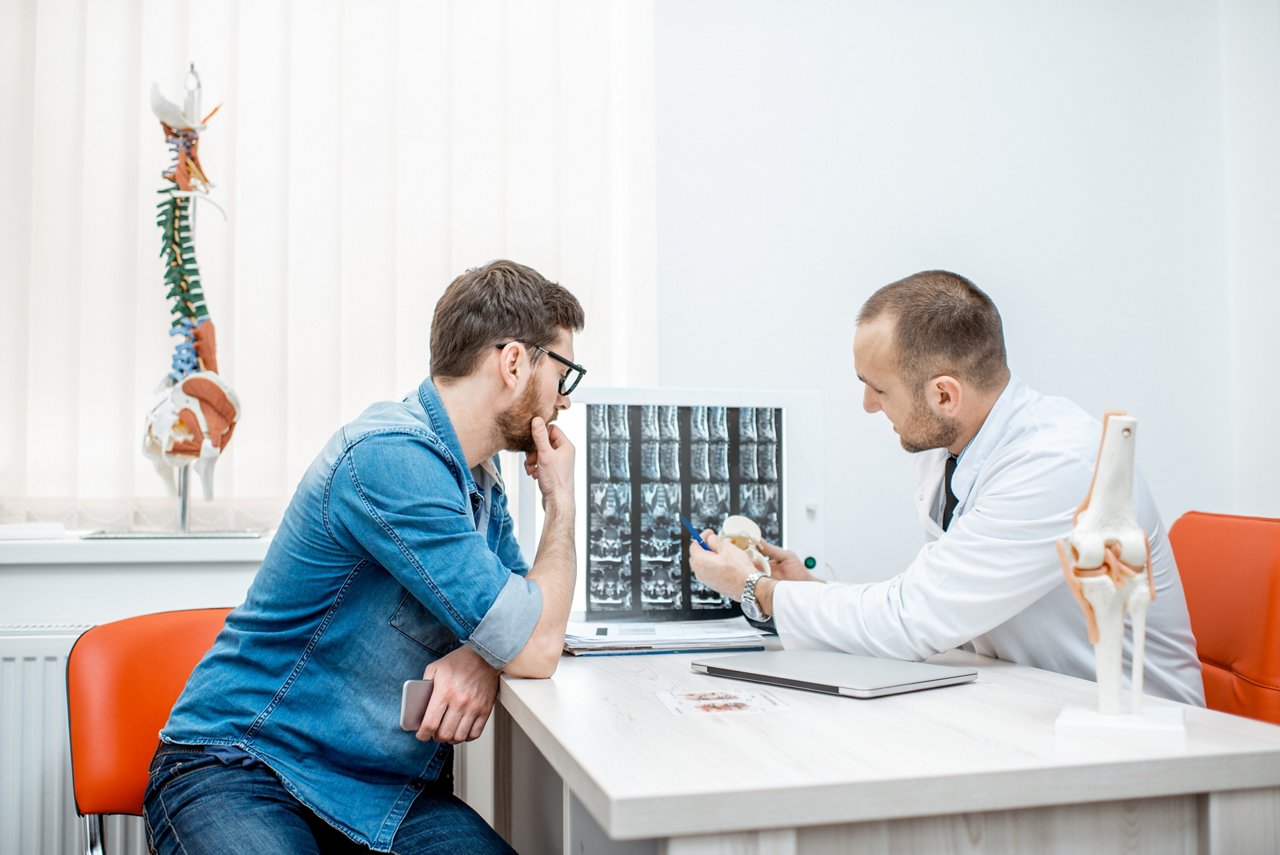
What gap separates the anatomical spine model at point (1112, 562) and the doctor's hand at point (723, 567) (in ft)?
2.09

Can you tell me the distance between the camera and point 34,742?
1.86 meters

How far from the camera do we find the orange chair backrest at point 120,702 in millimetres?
1466

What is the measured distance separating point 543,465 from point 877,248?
128cm

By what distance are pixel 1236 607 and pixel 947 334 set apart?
0.60 m

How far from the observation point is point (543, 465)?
1.53 metres

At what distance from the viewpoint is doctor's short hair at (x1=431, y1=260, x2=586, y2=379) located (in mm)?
1414

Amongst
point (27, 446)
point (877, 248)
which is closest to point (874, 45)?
point (877, 248)

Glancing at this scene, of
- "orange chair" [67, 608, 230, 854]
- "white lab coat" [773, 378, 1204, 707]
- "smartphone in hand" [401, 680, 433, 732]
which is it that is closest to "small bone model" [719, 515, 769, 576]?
"white lab coat" [773, 378, 1204, 707]

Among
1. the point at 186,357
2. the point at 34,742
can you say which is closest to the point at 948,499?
the point at 186,357

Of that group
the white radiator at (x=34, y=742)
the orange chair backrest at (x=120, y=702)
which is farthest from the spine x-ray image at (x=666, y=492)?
the white radiator at (x=34, y=742)

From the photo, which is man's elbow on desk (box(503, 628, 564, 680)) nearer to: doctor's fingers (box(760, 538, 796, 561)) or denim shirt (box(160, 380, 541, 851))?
denim shirt (box(160, 380, 541, 851))

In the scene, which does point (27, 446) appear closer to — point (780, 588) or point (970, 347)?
point (780, 588)

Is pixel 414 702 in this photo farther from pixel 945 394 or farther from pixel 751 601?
pixel 945 394

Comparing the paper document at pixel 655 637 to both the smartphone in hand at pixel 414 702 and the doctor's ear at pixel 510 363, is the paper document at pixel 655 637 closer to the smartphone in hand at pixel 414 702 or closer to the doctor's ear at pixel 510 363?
the smartphone in hand at pixel 414 702
